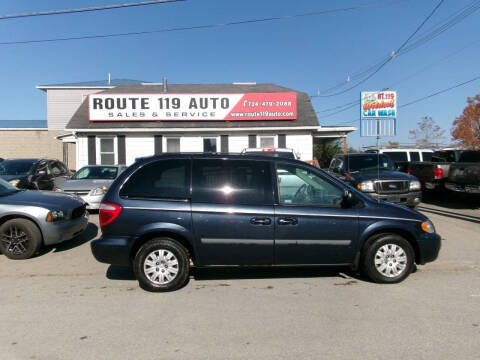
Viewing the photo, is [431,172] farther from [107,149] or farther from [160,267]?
[107,149]

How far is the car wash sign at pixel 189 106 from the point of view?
15750mm

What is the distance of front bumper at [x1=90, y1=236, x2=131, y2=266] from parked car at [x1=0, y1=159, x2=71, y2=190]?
7.56m

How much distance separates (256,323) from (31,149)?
89.3 ft

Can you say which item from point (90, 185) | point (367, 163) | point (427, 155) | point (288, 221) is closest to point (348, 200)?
point (288, 221)

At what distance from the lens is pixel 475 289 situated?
4426 millimetres

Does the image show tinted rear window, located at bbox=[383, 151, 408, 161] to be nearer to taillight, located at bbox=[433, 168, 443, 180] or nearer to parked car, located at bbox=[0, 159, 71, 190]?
taillight, located at bbox=[433, 168, 443, 180]

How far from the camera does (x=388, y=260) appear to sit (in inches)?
180

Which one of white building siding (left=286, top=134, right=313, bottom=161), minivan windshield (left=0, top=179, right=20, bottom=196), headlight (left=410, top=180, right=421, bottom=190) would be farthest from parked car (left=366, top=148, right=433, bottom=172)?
minivan windshield (left=0, top=179, right=20, bottom=196)

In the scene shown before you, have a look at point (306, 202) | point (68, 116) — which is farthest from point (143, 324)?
point (68, 116)

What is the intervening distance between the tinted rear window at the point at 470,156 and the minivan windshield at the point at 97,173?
489 inches

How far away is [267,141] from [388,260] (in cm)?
1196

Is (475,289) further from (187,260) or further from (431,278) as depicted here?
(187,260)

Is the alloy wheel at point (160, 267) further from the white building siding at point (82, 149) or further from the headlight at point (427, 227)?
the white building siding at point (82, 149)

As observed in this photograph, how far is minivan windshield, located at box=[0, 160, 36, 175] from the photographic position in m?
11.1
